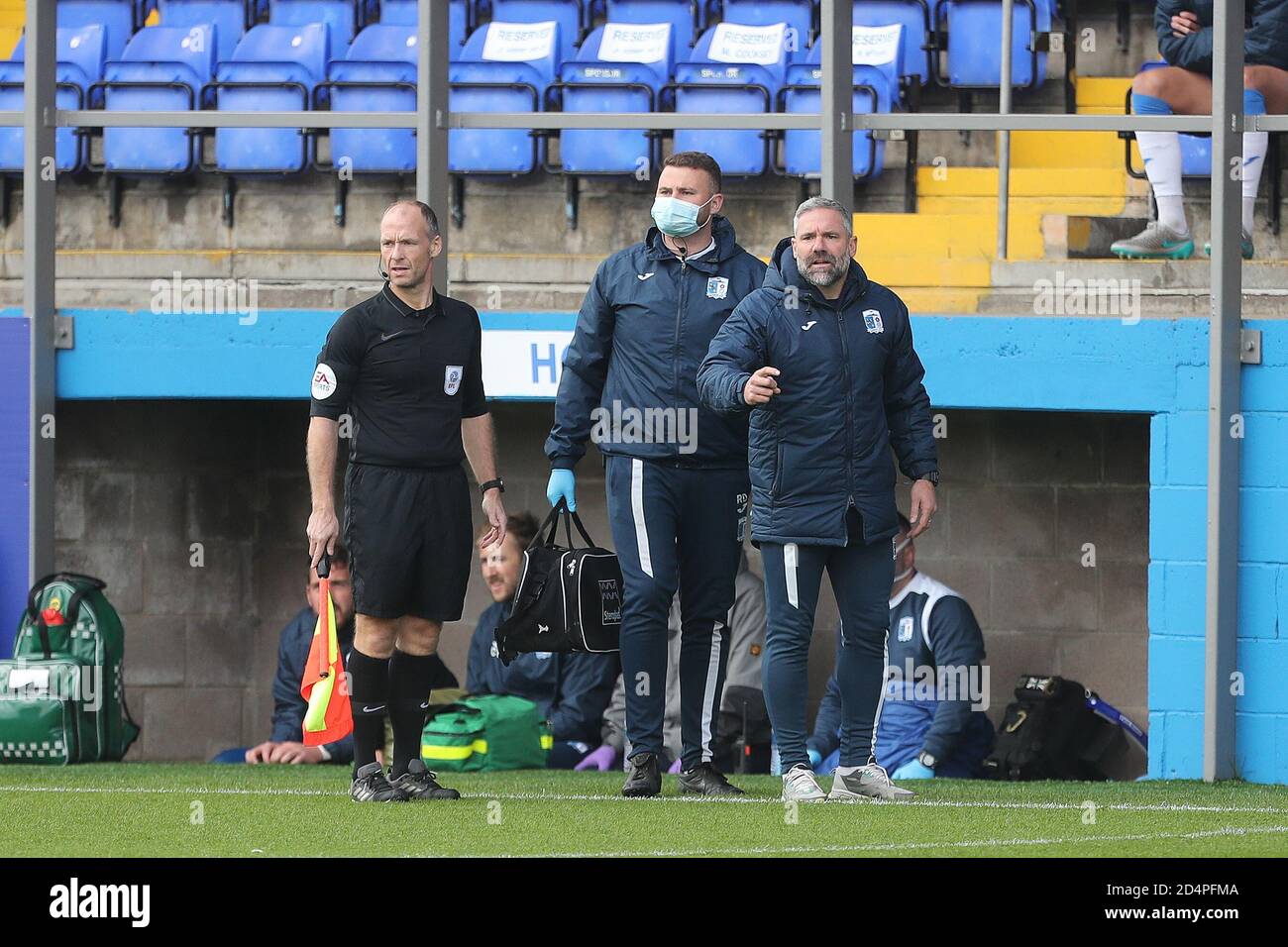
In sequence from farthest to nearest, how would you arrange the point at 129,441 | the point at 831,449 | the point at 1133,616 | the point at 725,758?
the point at 129,441, the point at 1133,616, the point at 725,758, the point at 831,449

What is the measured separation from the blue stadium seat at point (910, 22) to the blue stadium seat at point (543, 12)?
155 cm

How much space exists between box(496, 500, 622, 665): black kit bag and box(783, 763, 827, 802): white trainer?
0.64m

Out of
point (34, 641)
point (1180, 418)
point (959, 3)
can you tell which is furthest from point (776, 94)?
point (34, 641)

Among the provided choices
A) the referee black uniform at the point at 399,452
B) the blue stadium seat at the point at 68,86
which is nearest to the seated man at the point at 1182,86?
the referee black uniform at the point at 399,452

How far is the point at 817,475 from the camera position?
5652 millimetres

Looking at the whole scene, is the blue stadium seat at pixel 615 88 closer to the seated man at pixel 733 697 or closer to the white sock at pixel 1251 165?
the seated man at pixel 733 697

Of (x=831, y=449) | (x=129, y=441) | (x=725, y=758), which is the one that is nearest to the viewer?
(x=831, y=449)

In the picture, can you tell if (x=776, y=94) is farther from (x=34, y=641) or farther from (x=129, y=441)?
(x=34, y=641)

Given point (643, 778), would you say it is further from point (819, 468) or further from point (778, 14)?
point (778, 14)

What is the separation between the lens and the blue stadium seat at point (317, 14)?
37.7 feet

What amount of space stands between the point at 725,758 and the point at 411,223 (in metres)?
3.08

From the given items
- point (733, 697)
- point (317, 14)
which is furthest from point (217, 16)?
point (733, 697)

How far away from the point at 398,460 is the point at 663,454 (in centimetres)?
71

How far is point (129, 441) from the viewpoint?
9438mm
